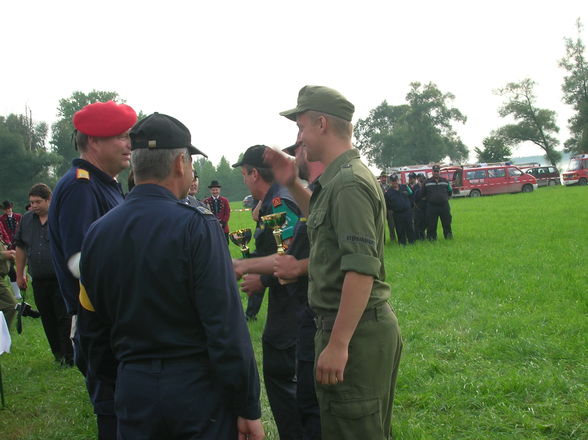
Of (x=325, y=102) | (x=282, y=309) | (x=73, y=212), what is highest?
(x=325, y=102)

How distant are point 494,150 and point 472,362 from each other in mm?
65330

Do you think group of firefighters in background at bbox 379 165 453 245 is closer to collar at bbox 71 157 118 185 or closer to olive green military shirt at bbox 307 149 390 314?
collar at bbox 71 157 118 185

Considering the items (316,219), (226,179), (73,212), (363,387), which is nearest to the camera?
(363,387)

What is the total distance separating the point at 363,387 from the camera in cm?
246

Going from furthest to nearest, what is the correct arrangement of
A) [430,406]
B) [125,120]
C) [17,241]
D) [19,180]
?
1. [19,180]
2. [17,241]
3. [430,406]
4. [125,120]

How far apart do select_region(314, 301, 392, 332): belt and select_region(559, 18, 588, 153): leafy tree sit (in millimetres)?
71611

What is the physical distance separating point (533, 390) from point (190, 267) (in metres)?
3.82

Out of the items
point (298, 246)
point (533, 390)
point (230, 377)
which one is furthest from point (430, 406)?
point (230, 377)

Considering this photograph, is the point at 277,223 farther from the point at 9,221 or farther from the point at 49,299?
the point at 9,221

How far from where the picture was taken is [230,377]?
210cm

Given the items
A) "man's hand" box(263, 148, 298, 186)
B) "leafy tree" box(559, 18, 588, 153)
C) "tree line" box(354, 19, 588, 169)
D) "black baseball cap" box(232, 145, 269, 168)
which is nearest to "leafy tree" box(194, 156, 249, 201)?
"tree line" box(354, 19, 588, 169)

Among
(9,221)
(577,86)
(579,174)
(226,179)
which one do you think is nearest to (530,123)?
(577,86)

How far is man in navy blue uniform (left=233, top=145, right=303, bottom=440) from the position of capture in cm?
358

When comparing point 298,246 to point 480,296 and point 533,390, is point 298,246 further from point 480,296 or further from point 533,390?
point 480,296
